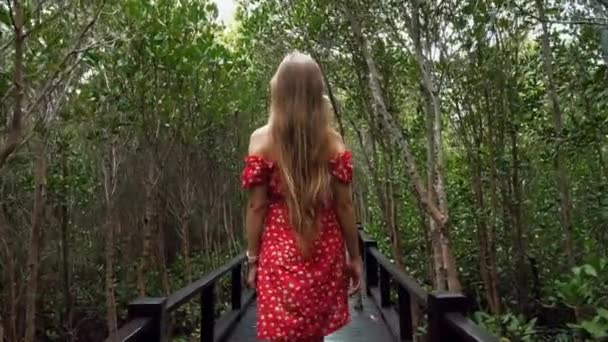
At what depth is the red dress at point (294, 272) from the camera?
244 centimetres

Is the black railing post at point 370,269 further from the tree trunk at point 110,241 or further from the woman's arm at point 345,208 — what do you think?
the woman's arm at point 345,208

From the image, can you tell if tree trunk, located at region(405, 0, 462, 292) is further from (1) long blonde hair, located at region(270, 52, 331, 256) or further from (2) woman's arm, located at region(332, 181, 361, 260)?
(1) long blonde hair, located at region(270, 52, 331, 256)

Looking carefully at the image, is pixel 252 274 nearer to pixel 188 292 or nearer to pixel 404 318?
pixel 188 292

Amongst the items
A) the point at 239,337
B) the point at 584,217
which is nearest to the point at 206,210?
the point at 584,217

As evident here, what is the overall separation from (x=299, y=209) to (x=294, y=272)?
22cm

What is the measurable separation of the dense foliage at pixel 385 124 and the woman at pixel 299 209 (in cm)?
224

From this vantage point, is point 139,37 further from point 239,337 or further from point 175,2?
point 239,337

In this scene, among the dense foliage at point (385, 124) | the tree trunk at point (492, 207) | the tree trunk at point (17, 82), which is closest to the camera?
the tree trunk at point (17, 82)

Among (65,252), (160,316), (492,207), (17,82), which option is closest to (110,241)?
(65,252)

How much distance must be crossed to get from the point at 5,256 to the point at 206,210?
603cm

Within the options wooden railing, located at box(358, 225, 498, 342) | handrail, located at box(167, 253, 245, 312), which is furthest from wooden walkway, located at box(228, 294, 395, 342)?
handrail, located at box(167, 253, 245, 312)

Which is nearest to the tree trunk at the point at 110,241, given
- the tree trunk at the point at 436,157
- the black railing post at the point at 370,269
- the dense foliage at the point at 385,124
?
the dense foliage at the point at 385,124

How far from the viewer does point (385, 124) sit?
8086mm

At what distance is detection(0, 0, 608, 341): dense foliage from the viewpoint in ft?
22.5
